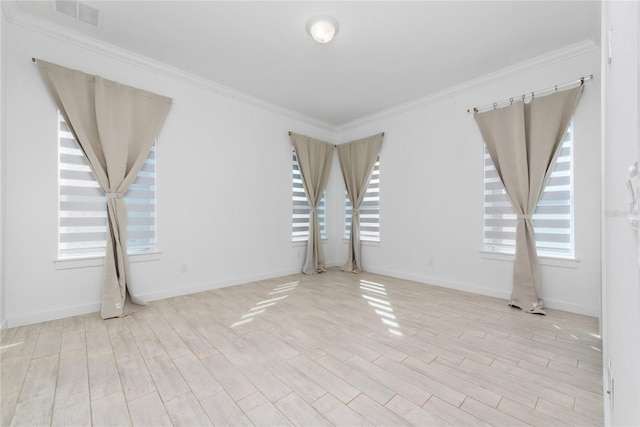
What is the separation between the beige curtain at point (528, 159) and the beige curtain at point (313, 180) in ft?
9.29

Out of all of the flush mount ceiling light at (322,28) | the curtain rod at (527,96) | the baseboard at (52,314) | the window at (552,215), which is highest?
the flush mount ceiling light at (322,28)

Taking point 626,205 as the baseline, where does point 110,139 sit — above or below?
above

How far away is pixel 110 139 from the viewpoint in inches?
114

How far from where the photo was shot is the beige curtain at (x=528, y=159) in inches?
116

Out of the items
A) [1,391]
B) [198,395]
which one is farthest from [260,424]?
[1,391]

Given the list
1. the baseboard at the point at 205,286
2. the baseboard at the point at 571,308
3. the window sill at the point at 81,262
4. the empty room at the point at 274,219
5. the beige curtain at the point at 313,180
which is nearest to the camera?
the empty room at the point at 274,219

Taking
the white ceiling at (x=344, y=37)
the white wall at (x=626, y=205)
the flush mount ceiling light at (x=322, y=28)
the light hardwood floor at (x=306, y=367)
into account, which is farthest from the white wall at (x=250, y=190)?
the white wall at (x=626, y=205)

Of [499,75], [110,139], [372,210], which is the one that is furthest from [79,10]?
[499,75]

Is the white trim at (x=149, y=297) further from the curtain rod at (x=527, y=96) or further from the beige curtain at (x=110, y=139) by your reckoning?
the curtain rod at (x=527, y=96)

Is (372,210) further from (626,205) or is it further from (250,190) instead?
(626,205)

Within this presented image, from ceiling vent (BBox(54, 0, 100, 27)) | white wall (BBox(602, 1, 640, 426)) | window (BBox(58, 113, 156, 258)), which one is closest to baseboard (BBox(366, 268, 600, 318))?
white wall (BBox(602, 1, 640, 426))

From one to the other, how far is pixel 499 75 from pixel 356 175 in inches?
98.4

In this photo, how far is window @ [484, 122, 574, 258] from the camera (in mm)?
2973

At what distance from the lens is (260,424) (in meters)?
1.38
